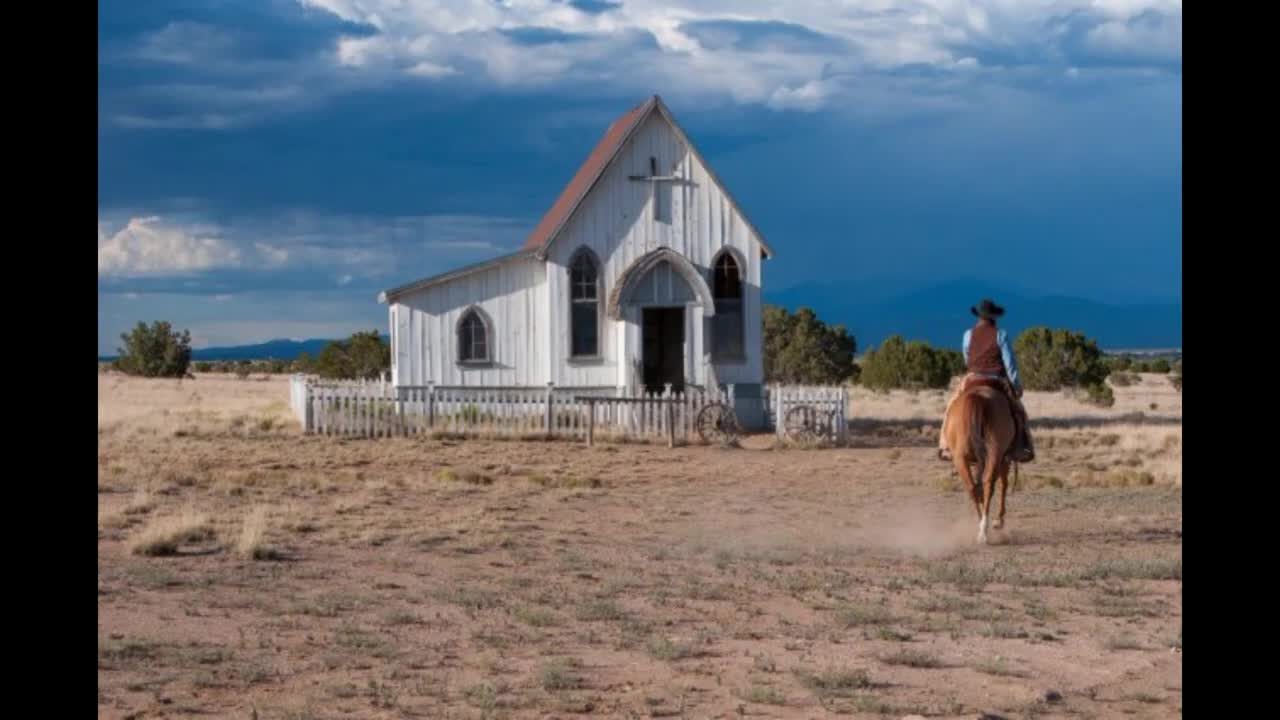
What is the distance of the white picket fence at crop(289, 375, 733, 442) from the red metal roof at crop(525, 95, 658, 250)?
3481 millimetres

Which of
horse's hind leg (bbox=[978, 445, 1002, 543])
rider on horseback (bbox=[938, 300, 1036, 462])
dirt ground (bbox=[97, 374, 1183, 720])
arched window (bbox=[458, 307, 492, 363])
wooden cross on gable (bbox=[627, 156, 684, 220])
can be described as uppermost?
wooden cross on gable (bbox=[627, 156, 684, 220])

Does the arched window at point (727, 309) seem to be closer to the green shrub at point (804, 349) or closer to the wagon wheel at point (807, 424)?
the wagon wheel at point (807, 424)

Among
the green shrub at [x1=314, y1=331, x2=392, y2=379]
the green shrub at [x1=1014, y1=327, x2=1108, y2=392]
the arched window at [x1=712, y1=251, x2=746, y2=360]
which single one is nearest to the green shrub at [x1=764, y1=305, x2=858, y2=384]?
the green shrub at [x1=1014, y1=327, x2=1108, y2=392]

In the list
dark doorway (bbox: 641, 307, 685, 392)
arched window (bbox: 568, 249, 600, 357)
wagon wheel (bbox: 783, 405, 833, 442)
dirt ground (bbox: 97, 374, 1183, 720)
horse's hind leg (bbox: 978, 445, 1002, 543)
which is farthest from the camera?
dark doorway (bbox: 641, 307, 685, 392)

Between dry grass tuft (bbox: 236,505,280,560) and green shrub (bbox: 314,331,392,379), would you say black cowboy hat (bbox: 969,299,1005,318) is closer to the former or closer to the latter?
dry grass tuft (bbox: 236,505,280,560)

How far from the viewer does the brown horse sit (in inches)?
562

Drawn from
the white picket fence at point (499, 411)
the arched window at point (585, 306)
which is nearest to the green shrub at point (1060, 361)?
the arched window at point (585, 306)

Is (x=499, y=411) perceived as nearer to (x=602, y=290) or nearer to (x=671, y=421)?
(x=602, y=290)

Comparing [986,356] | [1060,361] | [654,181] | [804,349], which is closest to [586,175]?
[654,181]
